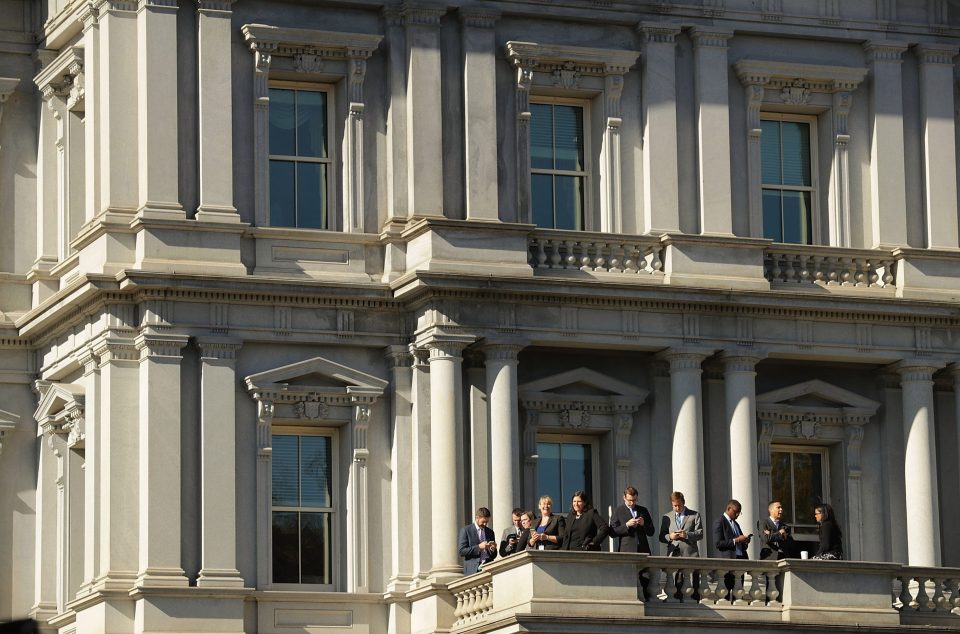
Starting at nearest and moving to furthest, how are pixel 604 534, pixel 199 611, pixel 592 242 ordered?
1. pixel 604 534
2. pixel 199 611
3. pixel 592 242

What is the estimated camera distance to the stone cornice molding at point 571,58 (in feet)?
115

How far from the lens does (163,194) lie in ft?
109

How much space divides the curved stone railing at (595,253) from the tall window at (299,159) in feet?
9.64

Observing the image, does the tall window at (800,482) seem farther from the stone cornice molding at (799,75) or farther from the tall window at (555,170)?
the stone cornice molding at (799,75)

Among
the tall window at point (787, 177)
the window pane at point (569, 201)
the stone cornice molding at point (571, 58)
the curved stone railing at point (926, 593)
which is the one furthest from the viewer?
the tall window at point (787, 177)

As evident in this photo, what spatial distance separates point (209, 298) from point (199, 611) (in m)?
4.05

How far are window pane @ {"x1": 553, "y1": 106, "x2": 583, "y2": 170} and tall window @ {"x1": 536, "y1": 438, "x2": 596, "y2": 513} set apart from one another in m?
3.89

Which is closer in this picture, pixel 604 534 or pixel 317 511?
pixel 604 534

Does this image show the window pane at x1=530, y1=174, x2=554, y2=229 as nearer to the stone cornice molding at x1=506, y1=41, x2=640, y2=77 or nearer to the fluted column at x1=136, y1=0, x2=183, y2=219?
the stone cornice molding at x1=506, y1=41, x2=640, y2=77

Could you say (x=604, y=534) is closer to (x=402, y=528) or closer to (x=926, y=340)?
(x=402, y=528)

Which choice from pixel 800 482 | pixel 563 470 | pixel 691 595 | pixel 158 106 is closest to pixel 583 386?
pixel 563 470

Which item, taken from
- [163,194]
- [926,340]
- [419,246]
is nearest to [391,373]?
[419,246]

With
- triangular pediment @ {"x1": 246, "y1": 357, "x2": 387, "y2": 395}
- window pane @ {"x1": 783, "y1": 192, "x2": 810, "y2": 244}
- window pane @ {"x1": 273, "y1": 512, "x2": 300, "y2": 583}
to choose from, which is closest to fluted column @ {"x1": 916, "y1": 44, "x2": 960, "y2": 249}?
window pane @ {"x1": 783, "y1": 192, "x2": 810, "y2": 244}

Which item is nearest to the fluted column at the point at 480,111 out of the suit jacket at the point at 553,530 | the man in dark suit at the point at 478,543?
the man in dark suit at the point at 478,543
